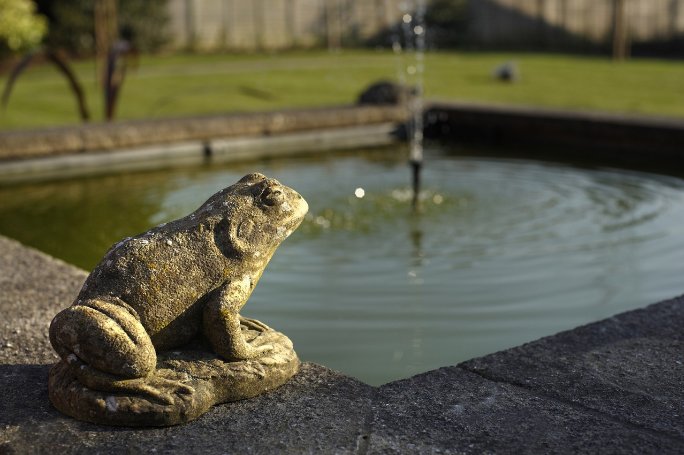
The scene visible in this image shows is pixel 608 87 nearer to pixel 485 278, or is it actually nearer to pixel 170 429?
pixel 485 278

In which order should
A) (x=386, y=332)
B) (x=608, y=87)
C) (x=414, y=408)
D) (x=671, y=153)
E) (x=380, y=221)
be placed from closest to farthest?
(x=414, y=408) < (x=386, y=332) < (x=380, y=221) < (x=671, y=153) < (x=608, y=87)

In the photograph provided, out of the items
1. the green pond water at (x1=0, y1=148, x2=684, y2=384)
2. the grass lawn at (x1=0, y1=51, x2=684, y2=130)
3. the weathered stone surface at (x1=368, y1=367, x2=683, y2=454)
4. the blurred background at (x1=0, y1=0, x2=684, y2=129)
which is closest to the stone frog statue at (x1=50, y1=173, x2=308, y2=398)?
the weathered stone surface at (x1=368, y1=367, x2=683, y2=454)

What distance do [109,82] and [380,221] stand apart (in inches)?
183

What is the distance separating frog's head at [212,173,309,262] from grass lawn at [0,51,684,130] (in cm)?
733

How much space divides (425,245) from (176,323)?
10.5 feet

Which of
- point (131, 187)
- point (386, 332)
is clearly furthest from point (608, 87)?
→ point (386, 332)

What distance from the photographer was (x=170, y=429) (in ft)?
8.85

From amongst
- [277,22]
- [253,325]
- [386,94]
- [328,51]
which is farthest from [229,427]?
[277,22]

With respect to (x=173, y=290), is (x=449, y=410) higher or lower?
lower

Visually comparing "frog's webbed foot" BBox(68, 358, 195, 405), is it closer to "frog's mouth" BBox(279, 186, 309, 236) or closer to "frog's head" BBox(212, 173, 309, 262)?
"frog's head" BBox(212, 173, 309, 262)

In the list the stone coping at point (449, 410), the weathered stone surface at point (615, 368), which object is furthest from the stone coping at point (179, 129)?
the weathered stone surface at point (615, 368)

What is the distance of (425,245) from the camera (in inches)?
233

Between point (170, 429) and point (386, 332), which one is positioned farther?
point (386, 332)

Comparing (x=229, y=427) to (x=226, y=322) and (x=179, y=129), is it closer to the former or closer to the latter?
(x=226, y=322)
